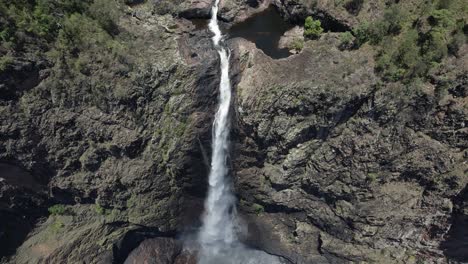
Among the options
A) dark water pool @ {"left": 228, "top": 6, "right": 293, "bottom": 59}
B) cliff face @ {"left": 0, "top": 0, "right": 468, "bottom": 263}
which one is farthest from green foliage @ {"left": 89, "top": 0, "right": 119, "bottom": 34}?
dark water pool @ {"left": 228, "top": 6, "right": 293, "bottom": 59}

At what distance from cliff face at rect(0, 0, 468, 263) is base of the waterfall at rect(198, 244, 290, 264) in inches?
69.7

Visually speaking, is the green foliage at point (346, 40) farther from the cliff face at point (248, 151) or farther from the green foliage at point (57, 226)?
the green foliage at point (57, 226)

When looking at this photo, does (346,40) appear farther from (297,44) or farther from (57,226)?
(57,226)

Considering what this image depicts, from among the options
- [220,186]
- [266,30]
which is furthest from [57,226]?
[266,30]

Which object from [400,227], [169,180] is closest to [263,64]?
[169,180]

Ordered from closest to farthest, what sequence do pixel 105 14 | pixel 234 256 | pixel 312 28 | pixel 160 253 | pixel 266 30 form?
pixel 105 14, pixel 160 253, pixel 312 28, pixel 234 256, pixel 266 30

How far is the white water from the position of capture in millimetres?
28047

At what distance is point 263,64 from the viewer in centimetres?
2827

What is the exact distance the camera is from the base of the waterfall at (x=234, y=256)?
100 feet

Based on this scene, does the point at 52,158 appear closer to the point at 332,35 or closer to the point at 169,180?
the point at 169,180

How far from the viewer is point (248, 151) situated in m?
28.3

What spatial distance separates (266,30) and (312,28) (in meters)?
4.13

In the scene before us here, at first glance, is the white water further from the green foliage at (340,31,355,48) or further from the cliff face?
the green foliage at (340,31,355,48)

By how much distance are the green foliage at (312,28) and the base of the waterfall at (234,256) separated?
60.2 ft
